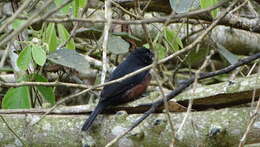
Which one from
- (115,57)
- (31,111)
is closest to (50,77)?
(115,57)

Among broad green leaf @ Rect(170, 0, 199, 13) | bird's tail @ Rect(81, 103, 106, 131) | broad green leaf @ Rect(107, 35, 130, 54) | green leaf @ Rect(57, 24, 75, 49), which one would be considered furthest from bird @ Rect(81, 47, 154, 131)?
broad green leaf @ Rect(170, 0, 199, 13)

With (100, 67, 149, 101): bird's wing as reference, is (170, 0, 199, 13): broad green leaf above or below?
above

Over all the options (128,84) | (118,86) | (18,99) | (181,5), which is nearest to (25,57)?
(18,99)

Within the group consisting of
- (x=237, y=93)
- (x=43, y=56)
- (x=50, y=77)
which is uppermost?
(x=43, y=56)

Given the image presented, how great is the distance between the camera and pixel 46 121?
11.0 feet

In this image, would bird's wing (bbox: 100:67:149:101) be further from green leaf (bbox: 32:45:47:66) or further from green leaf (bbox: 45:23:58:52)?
green leaf (bbox: 32:45:47:66)

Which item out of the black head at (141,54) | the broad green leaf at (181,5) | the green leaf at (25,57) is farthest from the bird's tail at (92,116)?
the black head at (141,54)

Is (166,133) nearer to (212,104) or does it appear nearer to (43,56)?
(212,104)

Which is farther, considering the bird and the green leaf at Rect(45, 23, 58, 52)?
the bird

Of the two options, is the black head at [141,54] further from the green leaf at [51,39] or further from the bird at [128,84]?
the green leaf at [51,39]

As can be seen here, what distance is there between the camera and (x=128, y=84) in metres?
4.62

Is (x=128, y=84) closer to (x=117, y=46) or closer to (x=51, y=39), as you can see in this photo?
(x=117, y=46)

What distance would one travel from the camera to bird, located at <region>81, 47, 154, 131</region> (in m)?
4.12

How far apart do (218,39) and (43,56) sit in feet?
8.52
